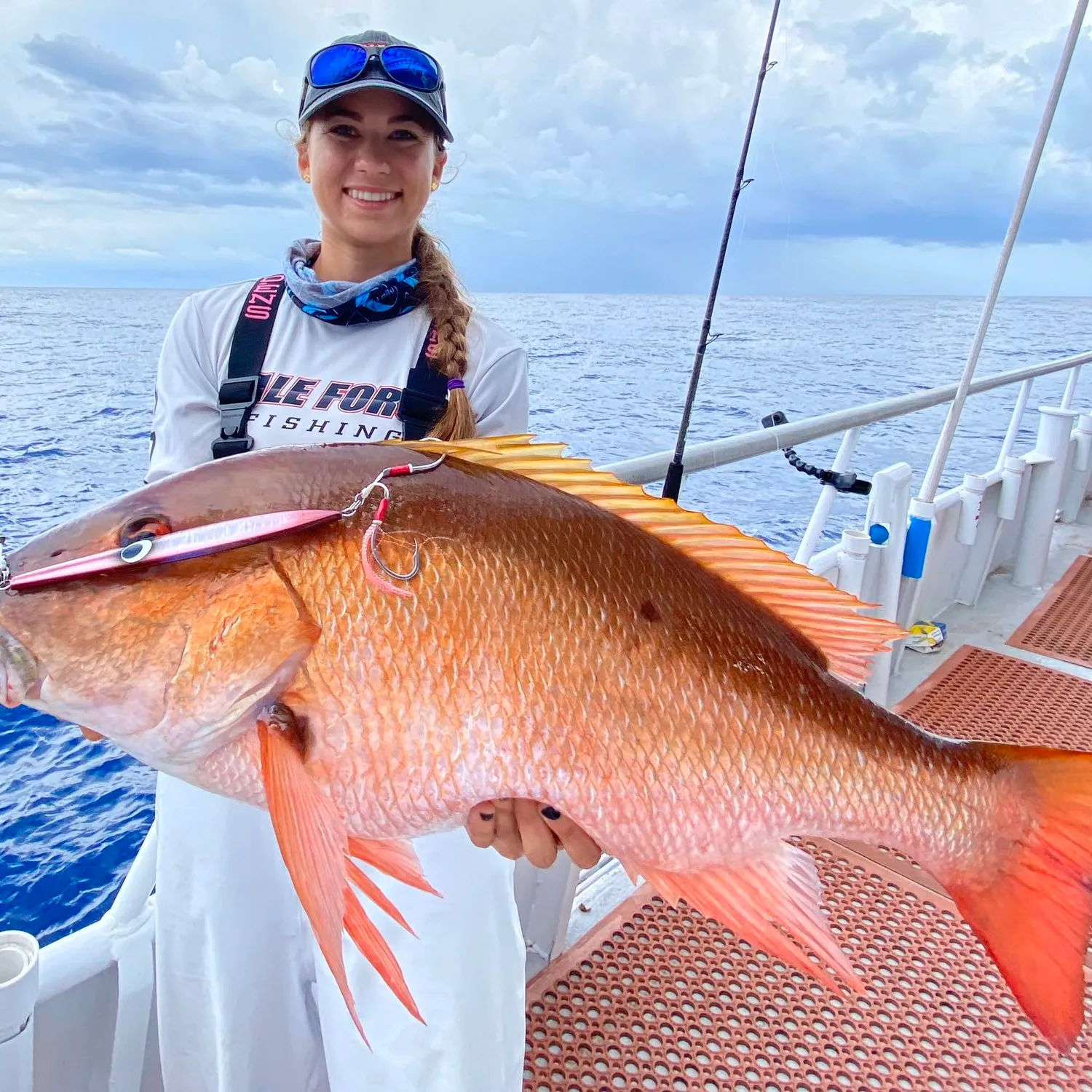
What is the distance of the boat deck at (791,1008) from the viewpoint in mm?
1662

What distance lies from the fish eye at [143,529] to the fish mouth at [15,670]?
15cm

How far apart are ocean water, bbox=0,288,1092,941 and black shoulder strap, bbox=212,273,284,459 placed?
0.38 meters

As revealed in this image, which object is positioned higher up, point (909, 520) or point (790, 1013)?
point (909, 520)

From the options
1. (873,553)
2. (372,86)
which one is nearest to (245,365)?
(372,86)

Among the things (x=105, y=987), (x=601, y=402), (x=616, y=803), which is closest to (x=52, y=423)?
(x=601, y=402)

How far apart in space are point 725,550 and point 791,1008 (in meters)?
1.24

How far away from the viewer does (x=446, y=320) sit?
1.48 meters

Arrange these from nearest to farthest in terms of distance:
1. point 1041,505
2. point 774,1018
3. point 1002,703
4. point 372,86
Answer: point 372,86, point 774,1018, point 1002,703, point 1041,505

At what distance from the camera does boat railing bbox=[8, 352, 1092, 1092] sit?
1444 millimetres

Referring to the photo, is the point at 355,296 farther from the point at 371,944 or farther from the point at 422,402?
the point at 371,944

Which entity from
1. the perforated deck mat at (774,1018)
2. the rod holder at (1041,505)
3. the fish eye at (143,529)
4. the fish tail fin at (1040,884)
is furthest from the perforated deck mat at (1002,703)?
the fish eye at (143,529)

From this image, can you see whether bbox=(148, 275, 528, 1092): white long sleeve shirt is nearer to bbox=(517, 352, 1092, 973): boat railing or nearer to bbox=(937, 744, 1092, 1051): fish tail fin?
bbox=(517, 352, 1092, 973): boat railing

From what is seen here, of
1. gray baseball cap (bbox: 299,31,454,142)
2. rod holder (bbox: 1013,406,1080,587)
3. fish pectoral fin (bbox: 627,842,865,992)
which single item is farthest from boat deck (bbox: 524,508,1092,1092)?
rod holder (bbox: 1013,406,1080,587)

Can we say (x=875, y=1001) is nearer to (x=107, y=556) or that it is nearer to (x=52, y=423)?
(x=107, y=556)
